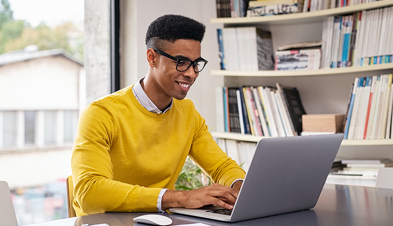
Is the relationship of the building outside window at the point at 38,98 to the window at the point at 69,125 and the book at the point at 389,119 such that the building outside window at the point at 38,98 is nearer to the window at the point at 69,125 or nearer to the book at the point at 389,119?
the window at the point at 69,125

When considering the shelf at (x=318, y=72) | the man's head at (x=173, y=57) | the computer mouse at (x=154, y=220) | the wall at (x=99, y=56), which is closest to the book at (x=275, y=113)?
the shelf at (x=318, y=72)

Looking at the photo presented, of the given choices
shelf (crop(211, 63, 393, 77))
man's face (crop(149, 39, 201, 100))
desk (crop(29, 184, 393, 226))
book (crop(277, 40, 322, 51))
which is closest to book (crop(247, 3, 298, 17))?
book (crop(277, 40, 322, 51))

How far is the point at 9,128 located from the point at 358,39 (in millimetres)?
1928

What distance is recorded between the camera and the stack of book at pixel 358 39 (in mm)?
2262

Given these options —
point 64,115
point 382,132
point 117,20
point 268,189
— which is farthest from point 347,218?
point 117,20

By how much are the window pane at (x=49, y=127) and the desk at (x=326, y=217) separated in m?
1.32

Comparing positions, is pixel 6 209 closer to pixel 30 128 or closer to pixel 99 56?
pixel 30 128

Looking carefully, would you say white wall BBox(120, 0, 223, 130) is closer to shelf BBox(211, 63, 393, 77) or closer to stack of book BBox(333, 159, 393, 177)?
shelf BBox(211, 63, 393, 77)

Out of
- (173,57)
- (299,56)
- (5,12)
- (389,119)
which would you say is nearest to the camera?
(173,57)

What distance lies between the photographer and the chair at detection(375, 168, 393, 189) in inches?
65.6

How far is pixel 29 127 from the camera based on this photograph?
224 centimetres

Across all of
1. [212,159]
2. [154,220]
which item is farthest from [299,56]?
[154,220]

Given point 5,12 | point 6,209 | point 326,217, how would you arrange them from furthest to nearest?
point 5,12 < point 6,209 < point 326,217

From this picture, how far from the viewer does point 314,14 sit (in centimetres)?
245
